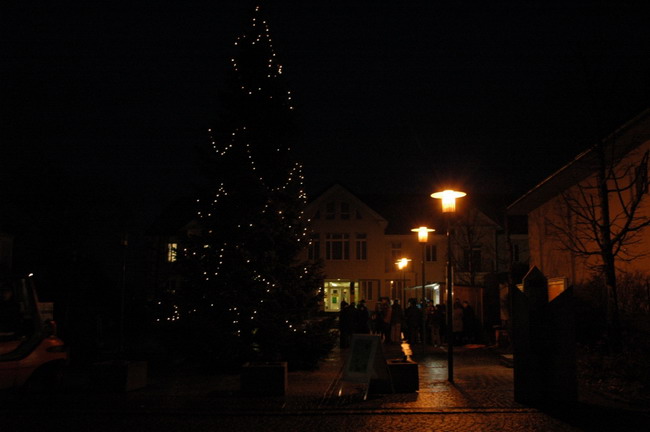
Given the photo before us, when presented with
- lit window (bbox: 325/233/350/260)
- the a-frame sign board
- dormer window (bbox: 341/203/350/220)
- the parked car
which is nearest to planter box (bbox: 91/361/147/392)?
the parked car

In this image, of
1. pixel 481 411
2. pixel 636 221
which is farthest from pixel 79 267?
pixel 636 221

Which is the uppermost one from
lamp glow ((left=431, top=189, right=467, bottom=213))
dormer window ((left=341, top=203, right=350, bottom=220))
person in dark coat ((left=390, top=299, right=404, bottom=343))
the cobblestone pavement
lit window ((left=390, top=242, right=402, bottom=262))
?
dormer window ((left=341, top=203, right=350, bottom=220))

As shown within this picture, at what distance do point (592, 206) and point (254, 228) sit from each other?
914cm

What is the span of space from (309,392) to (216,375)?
153 inches

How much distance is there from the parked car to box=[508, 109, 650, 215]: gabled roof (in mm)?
13551

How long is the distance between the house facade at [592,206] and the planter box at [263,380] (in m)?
9.66

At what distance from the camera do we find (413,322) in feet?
87.8

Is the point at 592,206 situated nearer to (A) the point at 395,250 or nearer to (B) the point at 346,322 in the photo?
(B) the point at 346,322

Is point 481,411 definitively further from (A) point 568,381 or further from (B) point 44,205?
(B) point 44,205

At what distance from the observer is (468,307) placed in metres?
24.6

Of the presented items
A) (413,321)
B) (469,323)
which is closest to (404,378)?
(469,323)

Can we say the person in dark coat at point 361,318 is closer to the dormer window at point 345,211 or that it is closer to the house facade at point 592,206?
the house facade at point 592,206

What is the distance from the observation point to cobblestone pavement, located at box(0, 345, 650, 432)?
9.64 meters

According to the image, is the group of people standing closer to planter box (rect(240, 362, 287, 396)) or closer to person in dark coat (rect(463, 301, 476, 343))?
person in dark coat (rect(463, 301, 476, 343))
